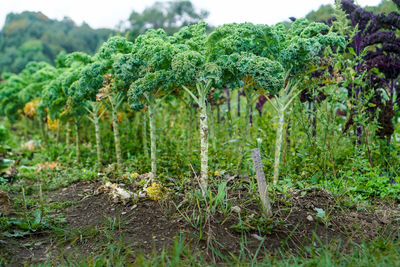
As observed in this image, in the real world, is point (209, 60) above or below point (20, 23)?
below

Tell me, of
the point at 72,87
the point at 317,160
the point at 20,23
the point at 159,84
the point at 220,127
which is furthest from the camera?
the point at 20,23

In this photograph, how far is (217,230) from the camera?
288 cm

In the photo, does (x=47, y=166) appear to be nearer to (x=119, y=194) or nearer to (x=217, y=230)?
(x=119, y=194)

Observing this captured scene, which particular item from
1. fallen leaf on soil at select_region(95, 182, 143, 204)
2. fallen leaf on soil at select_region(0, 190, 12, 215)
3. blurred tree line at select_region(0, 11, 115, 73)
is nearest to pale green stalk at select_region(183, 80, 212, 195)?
fallen leaf on soil at select_region(95, 182, 143, 204)

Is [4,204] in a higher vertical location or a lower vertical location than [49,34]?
lower

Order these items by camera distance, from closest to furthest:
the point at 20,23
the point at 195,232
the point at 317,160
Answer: the point at 195,232 < the point at 317,160 < the point at 20,23

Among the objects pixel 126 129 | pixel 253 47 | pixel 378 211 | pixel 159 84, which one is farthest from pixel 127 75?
pixel 378 211

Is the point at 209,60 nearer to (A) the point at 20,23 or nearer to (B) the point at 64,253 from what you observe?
(B) the point at 64,253

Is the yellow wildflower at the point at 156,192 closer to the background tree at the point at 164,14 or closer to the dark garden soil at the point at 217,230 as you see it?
the dark garden soil at the point at 217,230

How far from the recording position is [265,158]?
446 centimetres

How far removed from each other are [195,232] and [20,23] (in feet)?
→ 99.9

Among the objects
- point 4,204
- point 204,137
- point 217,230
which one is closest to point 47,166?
point 4,204

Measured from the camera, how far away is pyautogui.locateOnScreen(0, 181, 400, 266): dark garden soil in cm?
279

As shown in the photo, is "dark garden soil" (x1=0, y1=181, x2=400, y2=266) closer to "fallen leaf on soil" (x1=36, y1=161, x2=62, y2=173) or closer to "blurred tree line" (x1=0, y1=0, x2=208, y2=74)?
"fallen leaf on soil" (x1=36, y1=161, x2=62, y2=173)
